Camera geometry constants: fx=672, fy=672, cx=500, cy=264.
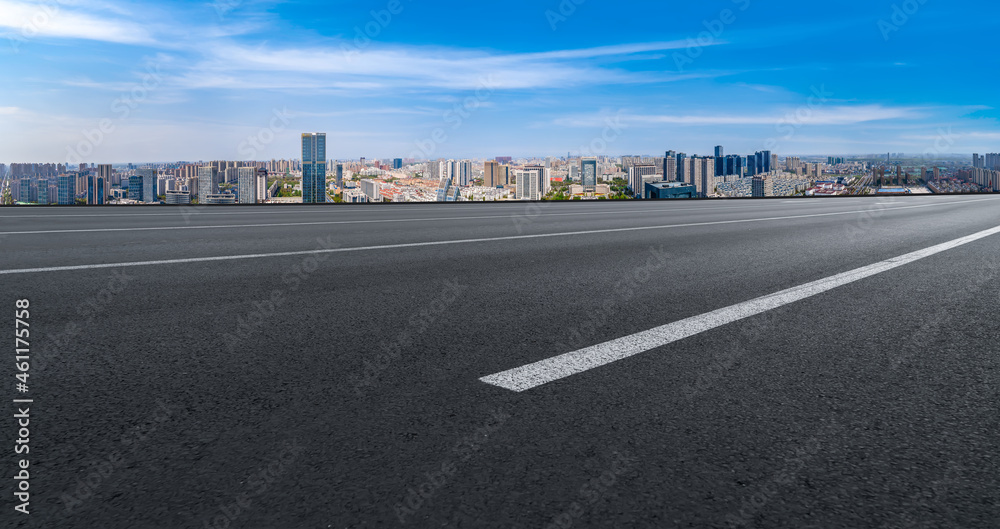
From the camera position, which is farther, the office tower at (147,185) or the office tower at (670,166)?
the office tower at (670,166)

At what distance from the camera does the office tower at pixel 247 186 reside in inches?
863

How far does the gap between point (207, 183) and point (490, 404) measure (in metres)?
21.1

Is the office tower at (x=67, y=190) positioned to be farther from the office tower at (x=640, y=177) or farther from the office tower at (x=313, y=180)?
the office tower at (x=640, y=177)

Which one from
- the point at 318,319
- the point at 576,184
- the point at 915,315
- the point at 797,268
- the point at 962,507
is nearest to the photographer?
the point at 962,507

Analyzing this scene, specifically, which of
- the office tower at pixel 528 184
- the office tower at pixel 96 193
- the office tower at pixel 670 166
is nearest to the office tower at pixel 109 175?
the office tower at pixel 96 193

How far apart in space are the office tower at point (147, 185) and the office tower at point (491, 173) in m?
14.5

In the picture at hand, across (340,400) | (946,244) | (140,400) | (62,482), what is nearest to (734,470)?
(340,400)

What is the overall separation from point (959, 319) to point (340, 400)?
4364mm

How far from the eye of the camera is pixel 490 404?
2.85 meters

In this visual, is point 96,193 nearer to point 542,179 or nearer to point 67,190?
point 67,190

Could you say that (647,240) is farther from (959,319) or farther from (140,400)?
(140,400)

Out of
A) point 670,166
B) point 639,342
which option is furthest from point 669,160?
point 639,342

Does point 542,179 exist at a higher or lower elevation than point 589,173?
lower

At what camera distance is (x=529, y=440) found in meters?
2.46
